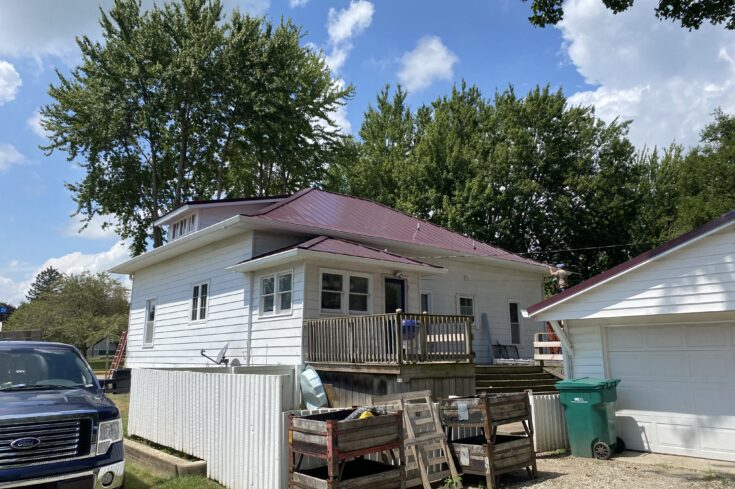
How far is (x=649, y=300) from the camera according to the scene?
28.8 feet

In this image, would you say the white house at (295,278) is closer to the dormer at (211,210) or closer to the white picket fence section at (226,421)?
the dormer at (211,210)

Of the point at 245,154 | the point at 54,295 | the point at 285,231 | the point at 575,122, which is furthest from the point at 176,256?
the point at 54,295

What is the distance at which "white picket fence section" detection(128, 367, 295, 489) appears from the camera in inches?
262

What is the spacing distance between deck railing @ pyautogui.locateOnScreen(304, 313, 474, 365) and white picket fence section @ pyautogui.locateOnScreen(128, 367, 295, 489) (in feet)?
10.2

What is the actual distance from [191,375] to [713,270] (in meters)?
8.68

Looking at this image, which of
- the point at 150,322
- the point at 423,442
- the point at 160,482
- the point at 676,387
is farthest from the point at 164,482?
the point at 150,322

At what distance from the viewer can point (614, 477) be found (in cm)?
727

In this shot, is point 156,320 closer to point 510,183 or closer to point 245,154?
point 245,154

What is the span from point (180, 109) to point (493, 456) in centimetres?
2583

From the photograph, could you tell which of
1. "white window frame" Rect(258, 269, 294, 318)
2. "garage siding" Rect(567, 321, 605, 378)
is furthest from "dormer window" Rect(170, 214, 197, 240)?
"garage siding" Rect(567, 321, 605, 378)

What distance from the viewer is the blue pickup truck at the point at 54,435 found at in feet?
16.6

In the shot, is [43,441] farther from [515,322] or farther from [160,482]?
[515,322]

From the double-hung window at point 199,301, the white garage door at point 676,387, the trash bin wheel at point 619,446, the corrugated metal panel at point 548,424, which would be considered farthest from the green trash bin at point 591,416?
the double-hung window at point 199,301

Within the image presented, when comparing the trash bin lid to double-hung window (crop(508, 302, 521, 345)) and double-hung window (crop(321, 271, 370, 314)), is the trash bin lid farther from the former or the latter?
double-hung window (crop(508, 302, 521, 345))
